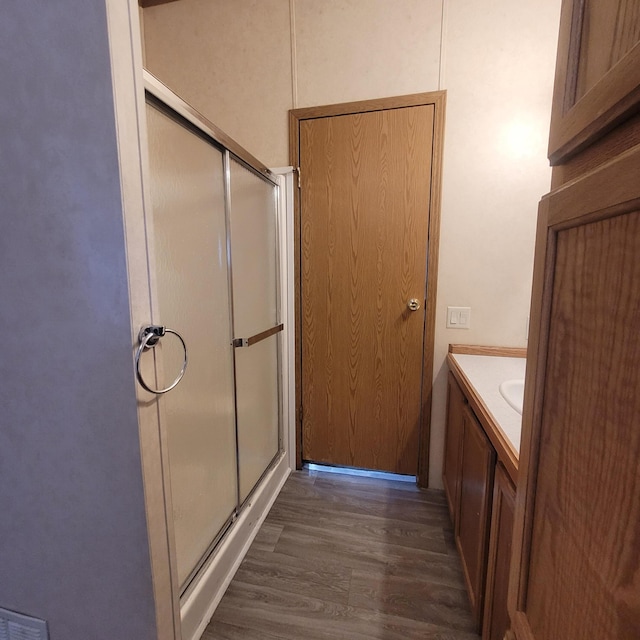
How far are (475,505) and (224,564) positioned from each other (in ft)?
3.31

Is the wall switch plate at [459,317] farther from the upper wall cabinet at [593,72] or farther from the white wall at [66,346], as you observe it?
the white wall at [66,346]

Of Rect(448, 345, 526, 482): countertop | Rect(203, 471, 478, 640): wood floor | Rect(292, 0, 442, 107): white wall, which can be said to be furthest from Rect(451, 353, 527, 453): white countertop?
Rect(292, 0, 442, 107): white wall

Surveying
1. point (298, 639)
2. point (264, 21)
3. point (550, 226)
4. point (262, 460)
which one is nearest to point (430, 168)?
point (264, 21)

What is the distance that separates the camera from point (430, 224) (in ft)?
5.75

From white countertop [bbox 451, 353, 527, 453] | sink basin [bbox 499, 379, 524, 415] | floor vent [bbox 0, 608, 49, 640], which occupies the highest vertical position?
white countertop [bbox 451, 353, 527, 453]

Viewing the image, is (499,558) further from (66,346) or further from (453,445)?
(66,346)

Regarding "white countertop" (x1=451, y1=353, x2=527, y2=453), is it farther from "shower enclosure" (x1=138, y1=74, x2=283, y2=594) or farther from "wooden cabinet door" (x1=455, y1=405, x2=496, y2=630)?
"shower enclosure" (x1=138, y1=74, x2=283, y2=594)

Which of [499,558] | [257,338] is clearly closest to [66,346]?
[257,338]

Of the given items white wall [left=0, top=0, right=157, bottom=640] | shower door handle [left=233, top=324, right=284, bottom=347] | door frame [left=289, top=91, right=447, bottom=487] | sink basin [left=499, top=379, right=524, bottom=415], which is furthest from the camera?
door frame [left=289, top=91, right=447, bottom=487]

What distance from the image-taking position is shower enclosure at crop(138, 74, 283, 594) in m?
0.98

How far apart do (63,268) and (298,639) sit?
4.56ft

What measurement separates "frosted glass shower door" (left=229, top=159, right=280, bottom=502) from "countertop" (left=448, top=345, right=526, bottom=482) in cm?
99

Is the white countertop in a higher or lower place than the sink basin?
higher

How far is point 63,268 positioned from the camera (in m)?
0.66
